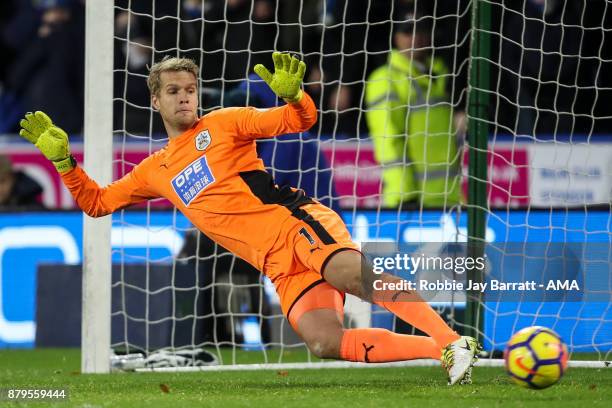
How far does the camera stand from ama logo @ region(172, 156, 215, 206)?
6.14 m

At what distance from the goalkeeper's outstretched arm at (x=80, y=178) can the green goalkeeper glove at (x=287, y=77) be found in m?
1.11

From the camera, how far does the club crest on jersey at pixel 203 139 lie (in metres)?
6.18

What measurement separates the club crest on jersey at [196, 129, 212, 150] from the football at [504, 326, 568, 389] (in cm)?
186

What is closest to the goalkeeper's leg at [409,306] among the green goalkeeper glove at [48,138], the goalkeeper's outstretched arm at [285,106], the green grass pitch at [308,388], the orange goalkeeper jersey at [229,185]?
the green grass pitch at [308,388]

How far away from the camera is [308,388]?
20.0ft

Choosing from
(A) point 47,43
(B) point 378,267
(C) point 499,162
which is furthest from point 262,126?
(A) point 47,43

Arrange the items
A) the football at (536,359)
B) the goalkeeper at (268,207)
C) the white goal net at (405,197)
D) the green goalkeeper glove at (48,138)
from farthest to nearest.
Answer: the white goal net at (405,197) → the green goalkeeper glove at (48,138) → the goalkeeper at (268,207) → the football at (536,359)

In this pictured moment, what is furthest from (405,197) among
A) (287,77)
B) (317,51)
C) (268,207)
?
(287,77)

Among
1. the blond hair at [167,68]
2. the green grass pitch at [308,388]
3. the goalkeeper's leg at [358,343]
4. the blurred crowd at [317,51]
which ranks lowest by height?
the green grass pitch at [308,388]

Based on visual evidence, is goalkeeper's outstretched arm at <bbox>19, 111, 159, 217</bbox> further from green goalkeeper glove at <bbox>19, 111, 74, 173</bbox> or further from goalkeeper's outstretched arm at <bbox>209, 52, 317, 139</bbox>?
goalkeeper's outstretched arm at <bbox>209, 52, 317, 139</bbox>

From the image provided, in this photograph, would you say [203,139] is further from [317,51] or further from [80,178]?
[317,51]

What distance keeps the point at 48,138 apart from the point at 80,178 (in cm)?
27

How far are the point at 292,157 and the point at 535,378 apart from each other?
3510 mm

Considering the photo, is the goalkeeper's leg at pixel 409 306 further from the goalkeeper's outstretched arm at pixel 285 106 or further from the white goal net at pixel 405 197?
the white goal net at pixel 405 197
